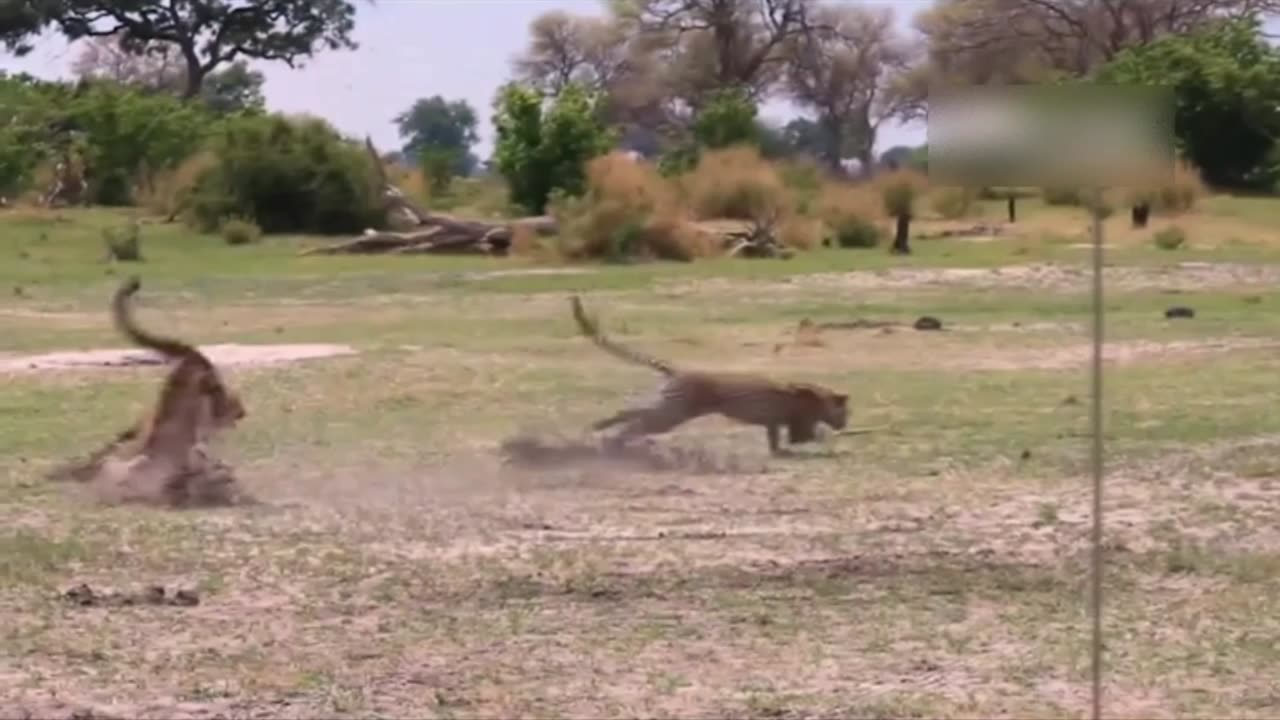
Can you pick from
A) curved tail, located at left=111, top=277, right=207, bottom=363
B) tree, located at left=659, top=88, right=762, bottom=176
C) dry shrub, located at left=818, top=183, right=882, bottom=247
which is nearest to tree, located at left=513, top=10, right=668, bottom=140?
tree, located at left=659, top=88, right=762, bottom=176

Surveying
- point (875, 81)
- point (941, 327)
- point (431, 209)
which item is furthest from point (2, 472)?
point (875, 81)

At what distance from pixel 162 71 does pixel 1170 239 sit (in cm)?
4531

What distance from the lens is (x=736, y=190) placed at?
41188 mm

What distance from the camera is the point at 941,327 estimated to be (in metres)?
23.5

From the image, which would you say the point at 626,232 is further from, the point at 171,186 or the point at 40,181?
the point at 40,181

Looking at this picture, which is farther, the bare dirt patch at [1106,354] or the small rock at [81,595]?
the bare dirt patch at [1106,354]

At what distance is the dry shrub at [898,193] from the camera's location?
39.0m

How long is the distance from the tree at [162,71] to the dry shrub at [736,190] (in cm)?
2961

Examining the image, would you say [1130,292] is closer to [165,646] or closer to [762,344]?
[762,344]

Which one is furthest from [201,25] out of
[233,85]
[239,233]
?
[239,233]

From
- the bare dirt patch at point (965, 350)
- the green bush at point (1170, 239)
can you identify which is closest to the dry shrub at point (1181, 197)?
the green bush at point (1170, 239)

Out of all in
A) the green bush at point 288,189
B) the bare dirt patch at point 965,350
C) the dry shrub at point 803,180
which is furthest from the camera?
the green bush at point 288,189

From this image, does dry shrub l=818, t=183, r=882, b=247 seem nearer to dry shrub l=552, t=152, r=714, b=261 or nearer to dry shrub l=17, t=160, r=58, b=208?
dry shrub l=552, t=152, r=714, b=261

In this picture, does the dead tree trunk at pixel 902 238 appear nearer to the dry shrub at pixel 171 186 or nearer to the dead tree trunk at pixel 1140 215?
the dead tree trunk at pixel 1140 215
